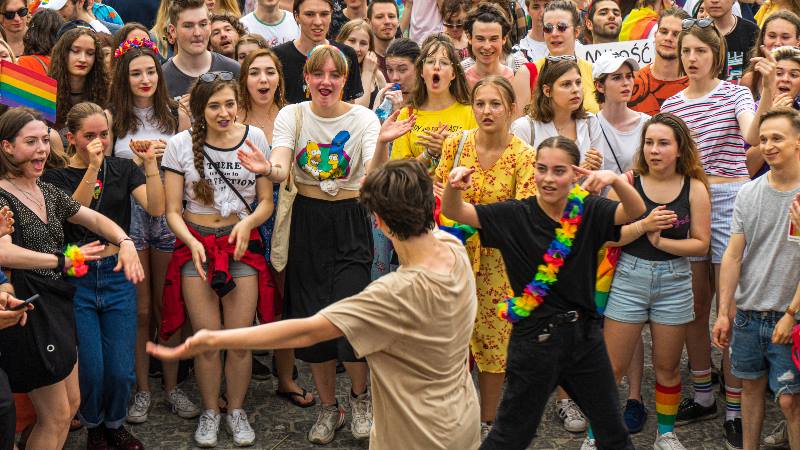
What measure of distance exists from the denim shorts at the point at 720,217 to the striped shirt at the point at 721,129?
0.10 metres

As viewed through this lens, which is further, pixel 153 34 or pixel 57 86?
pixel 153 34

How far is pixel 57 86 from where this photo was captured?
668 cm

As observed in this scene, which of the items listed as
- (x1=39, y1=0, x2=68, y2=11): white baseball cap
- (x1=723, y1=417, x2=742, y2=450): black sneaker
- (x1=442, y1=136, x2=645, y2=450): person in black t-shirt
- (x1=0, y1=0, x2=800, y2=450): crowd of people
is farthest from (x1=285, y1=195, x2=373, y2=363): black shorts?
(x1=39, y1=0, x2=68, y2=11): white baseball cap

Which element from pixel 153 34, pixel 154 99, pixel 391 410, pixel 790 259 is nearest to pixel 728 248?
pixel 790 259

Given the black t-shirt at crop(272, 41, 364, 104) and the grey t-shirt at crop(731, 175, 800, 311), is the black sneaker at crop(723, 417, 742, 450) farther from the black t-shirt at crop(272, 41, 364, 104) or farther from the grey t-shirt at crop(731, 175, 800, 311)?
the black t-shirt at crop(272, 41, 364, 104)

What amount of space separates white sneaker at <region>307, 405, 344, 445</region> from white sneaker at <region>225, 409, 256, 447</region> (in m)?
0.36

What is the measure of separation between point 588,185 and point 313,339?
1737 millimetres

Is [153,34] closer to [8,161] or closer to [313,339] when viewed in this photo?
[8,161]

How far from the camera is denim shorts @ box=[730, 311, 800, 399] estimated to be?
5.58 m

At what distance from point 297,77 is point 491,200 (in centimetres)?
239

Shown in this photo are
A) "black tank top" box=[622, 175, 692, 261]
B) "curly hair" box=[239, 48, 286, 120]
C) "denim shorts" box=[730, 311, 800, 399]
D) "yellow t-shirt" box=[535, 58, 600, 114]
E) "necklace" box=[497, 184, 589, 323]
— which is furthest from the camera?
"yellow t-shirt" box=[535, 58, 600, 114]

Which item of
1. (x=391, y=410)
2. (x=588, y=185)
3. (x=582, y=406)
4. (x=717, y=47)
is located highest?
(x=717, y=47)

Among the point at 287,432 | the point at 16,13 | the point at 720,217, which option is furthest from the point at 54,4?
the point at 720,217

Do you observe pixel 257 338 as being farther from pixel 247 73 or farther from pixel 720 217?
pixel 720 217
